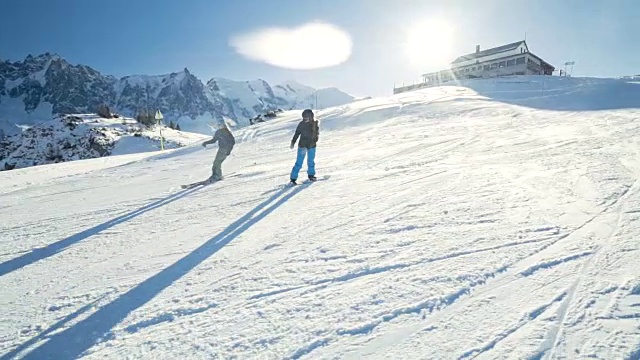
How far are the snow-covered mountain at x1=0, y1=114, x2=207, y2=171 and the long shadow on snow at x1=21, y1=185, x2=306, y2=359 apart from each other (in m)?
43.0

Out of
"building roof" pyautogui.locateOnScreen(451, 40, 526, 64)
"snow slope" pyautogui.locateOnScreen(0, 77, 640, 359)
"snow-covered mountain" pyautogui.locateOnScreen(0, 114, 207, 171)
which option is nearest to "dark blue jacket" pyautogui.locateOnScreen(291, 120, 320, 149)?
"snow slope" pyautogui.locateOnScreen(0, 77, 640, 359)

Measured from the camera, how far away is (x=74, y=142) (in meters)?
45.2

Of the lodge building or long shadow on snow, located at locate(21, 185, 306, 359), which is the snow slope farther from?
the lodge building

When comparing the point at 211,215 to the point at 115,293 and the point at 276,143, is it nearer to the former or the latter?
the point at 115,293

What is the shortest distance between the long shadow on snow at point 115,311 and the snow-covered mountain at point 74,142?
43.0 meters

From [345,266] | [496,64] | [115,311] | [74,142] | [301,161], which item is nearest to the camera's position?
[115,311]

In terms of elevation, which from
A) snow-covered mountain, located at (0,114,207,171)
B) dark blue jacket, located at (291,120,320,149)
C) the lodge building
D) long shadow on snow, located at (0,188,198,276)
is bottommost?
long shadow on snow, located at (0,188,198,276)

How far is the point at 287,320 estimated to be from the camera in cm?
272

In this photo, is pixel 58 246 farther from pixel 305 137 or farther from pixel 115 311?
pixel 305 137

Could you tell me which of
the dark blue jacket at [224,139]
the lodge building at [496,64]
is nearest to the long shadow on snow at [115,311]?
the dark blue jacket at [224,139]

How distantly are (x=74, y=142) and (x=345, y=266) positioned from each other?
178 feet

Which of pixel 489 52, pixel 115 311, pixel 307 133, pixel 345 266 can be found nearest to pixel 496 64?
pixel 489 52

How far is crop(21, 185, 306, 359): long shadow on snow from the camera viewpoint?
8.38 ft

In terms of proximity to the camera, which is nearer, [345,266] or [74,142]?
[345,266]
